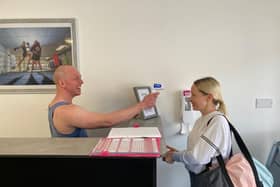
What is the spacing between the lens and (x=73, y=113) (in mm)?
1853

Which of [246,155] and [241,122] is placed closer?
[246,155]

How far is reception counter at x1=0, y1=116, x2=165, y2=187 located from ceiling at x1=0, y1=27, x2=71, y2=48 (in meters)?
1.62

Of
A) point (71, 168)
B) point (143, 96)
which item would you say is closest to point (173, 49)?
point (143, 96)

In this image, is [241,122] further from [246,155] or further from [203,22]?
[246,155]

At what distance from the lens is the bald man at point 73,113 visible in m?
1.81

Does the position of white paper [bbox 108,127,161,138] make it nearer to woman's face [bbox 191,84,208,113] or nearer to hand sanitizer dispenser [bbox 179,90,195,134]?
woman's face [bbox 191,84,208,113]

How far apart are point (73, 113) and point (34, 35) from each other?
4.03 feet

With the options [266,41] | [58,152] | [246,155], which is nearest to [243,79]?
[266,41]

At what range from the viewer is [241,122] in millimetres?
2805

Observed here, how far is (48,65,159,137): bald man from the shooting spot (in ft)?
5.92

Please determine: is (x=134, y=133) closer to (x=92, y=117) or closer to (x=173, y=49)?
(x=92, y=117)

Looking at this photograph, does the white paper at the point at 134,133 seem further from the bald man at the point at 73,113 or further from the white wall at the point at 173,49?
the white wall at the point at 173,49

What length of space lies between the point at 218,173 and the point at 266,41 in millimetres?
1607

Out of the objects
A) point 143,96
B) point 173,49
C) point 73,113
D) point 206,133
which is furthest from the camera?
point 173,49
